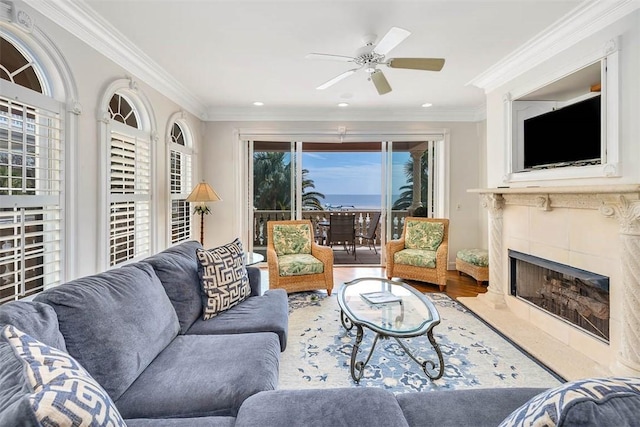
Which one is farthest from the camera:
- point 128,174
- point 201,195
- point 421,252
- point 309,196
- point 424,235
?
point 309,196

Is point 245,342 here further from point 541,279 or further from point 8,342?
point 541,279

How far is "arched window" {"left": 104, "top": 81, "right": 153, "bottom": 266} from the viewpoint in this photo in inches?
109

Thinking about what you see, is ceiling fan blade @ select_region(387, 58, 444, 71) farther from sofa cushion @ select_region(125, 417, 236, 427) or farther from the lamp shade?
the lamp shade

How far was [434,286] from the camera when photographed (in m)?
4.18

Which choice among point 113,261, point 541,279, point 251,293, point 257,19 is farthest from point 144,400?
point 541,279

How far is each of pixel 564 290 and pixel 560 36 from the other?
7.12 ft

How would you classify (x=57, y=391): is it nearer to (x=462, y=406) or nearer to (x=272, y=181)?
(x=462, y=406)

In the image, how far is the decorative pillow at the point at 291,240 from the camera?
162 inches

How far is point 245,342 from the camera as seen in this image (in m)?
1.68

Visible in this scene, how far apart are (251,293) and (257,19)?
7.14ft

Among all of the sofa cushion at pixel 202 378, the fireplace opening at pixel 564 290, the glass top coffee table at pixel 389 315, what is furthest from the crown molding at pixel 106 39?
the fireplace opening at pixel 564 290

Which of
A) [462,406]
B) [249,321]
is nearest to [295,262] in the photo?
[249,321]

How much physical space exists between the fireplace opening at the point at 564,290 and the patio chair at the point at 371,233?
2.69 meters

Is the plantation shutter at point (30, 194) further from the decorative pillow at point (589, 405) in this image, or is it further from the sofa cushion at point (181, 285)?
Answer: the decorative pillow at point (589, 405)
